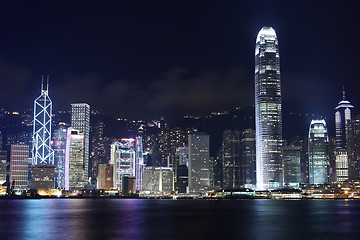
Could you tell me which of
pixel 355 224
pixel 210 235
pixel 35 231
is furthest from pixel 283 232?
pixel 35 231

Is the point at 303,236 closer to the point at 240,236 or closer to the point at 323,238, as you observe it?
the point at 323,238

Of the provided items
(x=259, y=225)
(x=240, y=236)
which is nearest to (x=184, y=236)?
(x=240, y=236)

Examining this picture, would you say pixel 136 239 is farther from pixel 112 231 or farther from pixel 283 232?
pixel 283 232

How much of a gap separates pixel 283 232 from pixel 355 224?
22621 millimetres

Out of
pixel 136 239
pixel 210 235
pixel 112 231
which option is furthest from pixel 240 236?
pixel 112 231

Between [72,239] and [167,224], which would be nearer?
[72,239]

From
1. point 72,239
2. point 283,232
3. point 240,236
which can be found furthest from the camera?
point 283,232

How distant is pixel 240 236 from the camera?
235 feet

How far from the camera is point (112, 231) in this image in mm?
77875

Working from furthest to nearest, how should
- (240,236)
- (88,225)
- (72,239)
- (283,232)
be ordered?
(88,225), (283,232), (240,236), (72,239)

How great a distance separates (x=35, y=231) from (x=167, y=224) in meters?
25.8

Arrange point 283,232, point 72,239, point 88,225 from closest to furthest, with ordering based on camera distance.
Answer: point 72,239
point 283,232
point 88,225

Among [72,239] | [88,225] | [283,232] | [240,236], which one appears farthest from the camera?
[88,225]

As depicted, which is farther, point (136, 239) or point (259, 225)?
point (259, 225)
